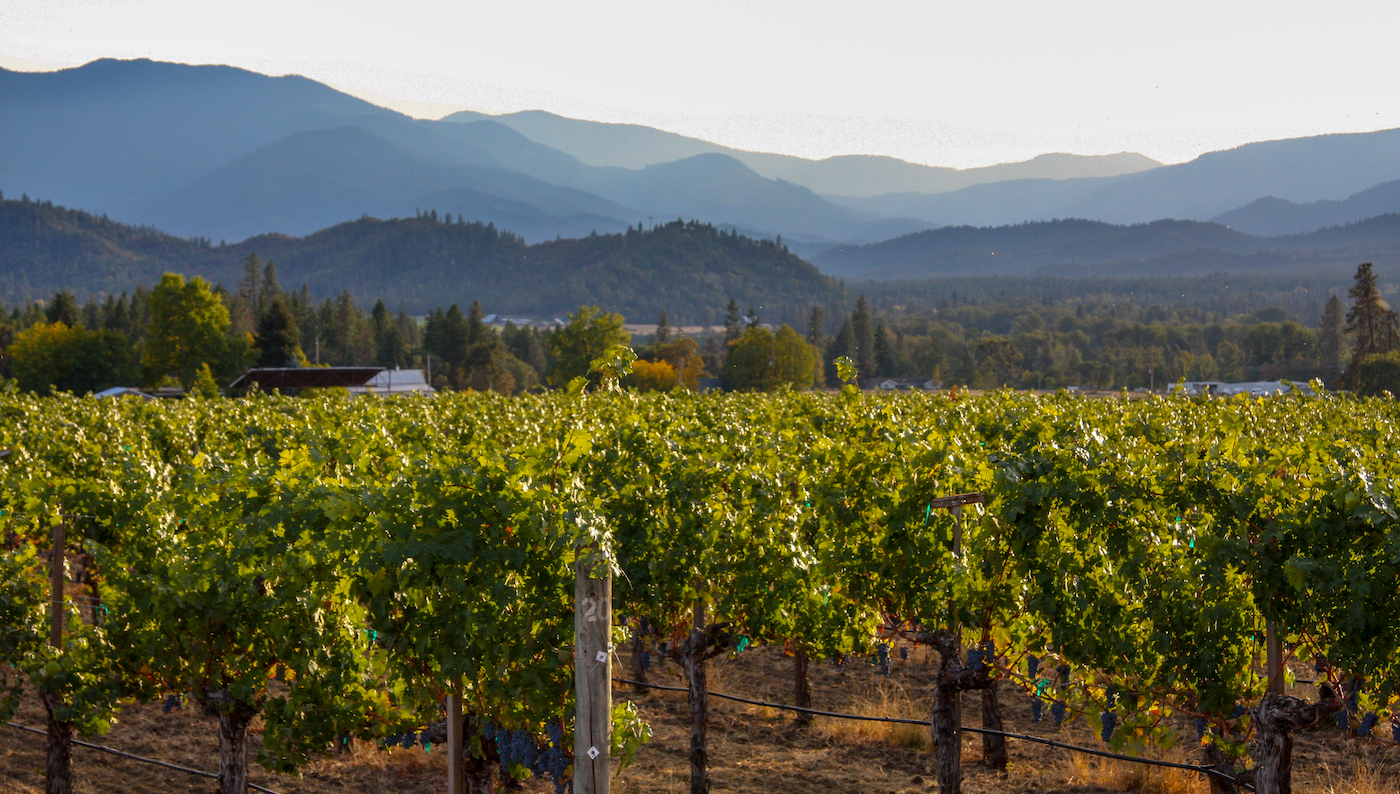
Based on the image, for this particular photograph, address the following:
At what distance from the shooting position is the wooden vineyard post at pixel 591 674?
16.4 ft

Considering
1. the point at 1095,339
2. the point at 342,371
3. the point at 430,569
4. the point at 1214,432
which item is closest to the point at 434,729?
the point at 430,569

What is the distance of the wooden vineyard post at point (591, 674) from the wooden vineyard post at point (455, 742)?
1512 millimetres

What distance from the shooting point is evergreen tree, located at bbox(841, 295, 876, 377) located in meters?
129

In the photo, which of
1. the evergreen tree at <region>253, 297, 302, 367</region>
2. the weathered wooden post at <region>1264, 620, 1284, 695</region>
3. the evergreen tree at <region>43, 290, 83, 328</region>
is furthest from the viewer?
the evergreen tree at <region>43, 290, 83, 328</region>

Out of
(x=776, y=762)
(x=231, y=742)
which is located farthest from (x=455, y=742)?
(x=776, y=762)

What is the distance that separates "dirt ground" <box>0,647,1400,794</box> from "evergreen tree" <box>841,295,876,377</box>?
116 m

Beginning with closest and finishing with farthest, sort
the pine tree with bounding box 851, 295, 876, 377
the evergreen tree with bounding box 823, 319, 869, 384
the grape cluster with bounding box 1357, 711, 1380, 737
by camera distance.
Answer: the grape cluster with bounding box 1357, 711, 1380, 737 → the evergreen tree with bounding box 823, 319, 869, 384 → the pine tree with bounding box 851, 295, 876, 377

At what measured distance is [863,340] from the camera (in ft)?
432

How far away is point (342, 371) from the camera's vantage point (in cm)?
7250

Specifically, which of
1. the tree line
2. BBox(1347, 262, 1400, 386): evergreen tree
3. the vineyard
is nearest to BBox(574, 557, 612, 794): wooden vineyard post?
the vineyard

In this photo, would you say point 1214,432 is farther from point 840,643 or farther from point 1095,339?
point 1095,339

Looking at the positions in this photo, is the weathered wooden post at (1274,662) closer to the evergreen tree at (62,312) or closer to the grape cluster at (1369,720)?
the grape cluster at (1369,720)

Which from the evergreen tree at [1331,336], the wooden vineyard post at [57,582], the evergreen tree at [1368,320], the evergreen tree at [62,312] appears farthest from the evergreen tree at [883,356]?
the wooden vineyard post at [57,582]

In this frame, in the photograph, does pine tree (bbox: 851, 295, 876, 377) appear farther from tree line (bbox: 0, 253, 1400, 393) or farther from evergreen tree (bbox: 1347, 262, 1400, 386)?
evergreen tree (bbox: 1347, 262, 1400, 386)
